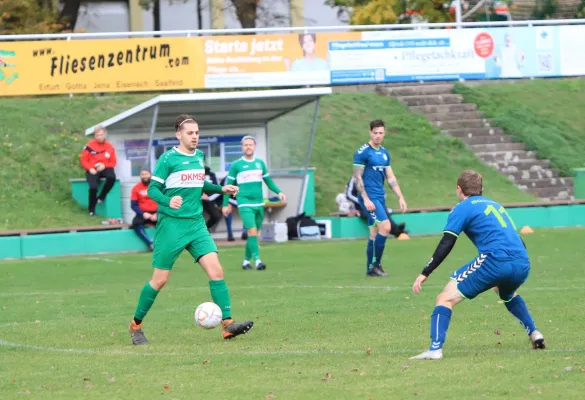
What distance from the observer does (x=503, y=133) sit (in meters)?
31.5

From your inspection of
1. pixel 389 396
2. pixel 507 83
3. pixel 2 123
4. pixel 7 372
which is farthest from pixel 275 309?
pixel 507 83

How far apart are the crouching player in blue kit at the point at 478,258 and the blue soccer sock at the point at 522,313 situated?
1.12ft

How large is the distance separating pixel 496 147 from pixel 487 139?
1.47 feet

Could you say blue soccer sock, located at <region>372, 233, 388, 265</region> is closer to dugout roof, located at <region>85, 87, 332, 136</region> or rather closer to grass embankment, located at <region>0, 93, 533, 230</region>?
dugout roof, located at <region>85, 87, 332, 136</region>

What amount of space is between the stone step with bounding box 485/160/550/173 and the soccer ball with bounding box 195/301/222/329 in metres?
21.1

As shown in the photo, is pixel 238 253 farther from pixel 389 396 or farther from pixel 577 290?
pixel 389 396

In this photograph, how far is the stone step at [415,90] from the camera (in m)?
32.9

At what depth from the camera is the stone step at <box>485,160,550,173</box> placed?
30297 millimetres

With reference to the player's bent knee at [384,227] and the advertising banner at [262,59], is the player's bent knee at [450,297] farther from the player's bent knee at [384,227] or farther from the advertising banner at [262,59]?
the advertising banner at [262,59]

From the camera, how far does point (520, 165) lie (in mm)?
30438

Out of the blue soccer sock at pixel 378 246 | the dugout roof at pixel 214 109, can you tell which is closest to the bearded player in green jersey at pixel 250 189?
the blue soccer sock at pixel 378 246

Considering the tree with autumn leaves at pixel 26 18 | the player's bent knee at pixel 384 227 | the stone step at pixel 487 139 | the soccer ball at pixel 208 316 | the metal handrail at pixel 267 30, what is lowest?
the stone step at pixel 487 139

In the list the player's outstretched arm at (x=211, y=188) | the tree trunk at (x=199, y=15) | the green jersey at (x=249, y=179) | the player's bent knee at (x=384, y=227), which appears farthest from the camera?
the tree trunk at (x=199, y=15)

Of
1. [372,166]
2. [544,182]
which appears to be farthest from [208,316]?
[544,182]
